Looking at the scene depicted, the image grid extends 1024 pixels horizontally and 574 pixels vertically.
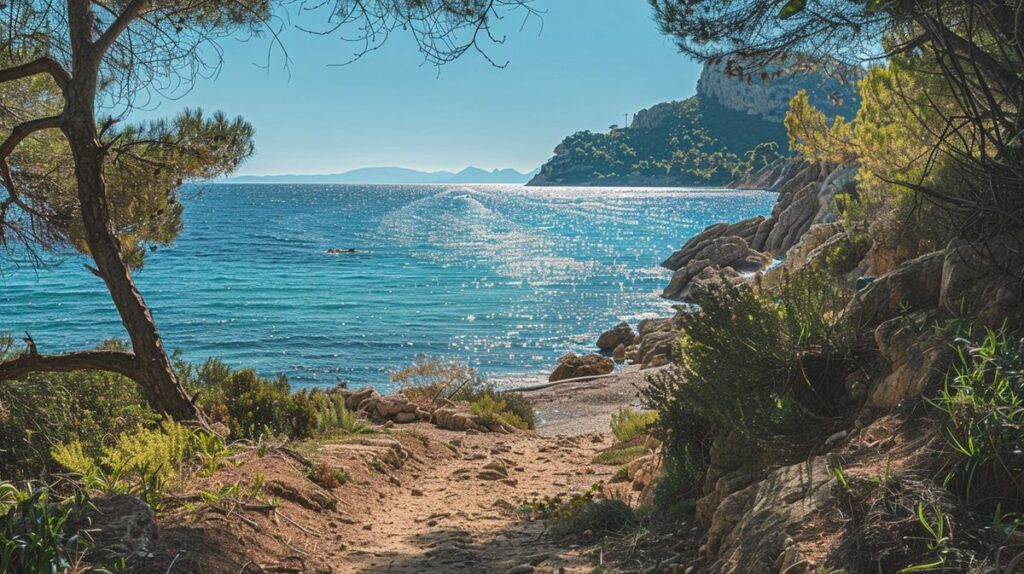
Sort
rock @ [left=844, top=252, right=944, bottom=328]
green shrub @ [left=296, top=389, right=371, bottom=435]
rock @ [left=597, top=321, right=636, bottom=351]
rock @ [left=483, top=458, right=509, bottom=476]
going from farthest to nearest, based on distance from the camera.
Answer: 1. rock @ [left=597, top=321, right=636, bottom=351]
2. green shrub @ [left=296, top=389, right=371, bottom=435]
3. rock @ [left=483, top=458, right=509, bottom=476]
4. rock @ [left=844, top=252, right=944, bottom=328]

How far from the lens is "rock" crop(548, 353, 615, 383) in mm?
22156

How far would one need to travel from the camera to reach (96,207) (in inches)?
276

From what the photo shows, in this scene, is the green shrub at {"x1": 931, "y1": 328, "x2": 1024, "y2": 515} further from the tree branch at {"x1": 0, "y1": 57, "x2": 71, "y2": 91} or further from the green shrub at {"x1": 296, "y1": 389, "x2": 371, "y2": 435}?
the green shrub at {"x1": 296, "y1": 389, "x2": 371, "y2": 435}

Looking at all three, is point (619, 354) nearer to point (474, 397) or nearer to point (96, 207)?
point (474, 397)

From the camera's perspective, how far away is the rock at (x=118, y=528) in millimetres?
4023

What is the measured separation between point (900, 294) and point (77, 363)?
7.05 m

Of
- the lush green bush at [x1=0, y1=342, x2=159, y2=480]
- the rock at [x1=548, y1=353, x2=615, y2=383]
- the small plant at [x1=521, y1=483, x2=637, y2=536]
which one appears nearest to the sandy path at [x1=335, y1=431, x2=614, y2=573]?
the small plant at [x1=521, y1=483, x2=637, y2=536]

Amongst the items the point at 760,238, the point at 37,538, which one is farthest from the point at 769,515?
the point at 760,238

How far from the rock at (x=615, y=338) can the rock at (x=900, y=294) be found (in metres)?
23.1

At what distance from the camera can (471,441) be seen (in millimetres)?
11742

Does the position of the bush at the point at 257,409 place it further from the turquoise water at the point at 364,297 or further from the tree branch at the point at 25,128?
the tree branch at the point at 25,128

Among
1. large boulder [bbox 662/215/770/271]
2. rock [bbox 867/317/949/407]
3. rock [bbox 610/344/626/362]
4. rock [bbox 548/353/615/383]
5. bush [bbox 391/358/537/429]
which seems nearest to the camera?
rock [bbox 867/317/949/407]

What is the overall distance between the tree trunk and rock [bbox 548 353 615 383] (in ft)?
50.9

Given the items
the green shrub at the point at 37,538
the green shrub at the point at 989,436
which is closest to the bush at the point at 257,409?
the green shrub at the point at 37,538
